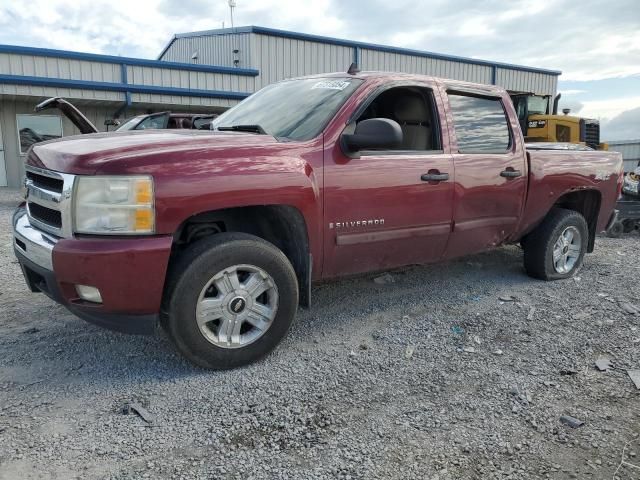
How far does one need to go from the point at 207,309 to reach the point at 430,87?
2.56m

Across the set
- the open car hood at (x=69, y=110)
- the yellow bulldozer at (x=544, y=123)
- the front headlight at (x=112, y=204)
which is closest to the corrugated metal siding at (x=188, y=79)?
the yellow bulldozer at (x=544, y=123)

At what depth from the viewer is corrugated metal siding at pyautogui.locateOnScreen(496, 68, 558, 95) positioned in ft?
80.1

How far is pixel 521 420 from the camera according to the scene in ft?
8.87

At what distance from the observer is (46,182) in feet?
9.95

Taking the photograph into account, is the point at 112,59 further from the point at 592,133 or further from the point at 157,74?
the point at 592,133

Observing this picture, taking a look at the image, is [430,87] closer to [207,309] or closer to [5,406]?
[207,309]

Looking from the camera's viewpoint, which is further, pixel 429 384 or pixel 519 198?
pixel 519 198

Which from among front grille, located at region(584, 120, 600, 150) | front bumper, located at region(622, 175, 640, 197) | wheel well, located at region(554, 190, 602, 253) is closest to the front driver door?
wheel well, located at region(554, 190, 602, 253)

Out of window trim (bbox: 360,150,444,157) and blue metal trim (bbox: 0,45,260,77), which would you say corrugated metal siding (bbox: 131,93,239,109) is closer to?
blue metal trim (bbox: 0,45,260,77)

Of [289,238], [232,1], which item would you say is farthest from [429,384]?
[232,1]

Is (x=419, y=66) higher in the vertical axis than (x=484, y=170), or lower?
higher

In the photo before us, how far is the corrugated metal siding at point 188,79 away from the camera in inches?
617

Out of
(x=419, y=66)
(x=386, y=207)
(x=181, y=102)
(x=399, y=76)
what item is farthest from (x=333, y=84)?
(x=419, y=66)

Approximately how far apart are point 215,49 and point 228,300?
19.4 meters
